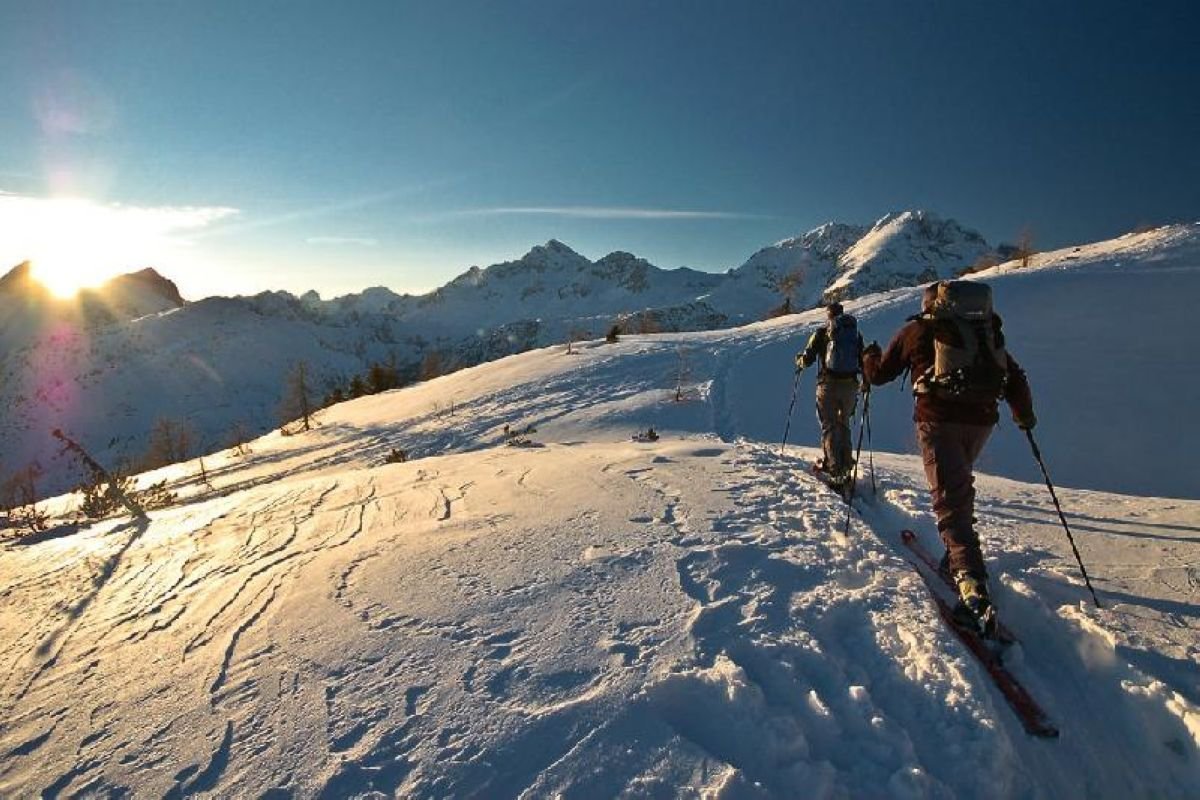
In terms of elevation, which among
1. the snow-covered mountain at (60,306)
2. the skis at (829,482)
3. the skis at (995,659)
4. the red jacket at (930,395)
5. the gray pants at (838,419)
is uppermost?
the snow-covered mountain at (60,306)

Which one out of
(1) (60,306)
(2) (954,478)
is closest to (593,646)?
(2) (954,478)

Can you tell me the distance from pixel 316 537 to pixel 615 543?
2.96 meters

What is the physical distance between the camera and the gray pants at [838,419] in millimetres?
6953

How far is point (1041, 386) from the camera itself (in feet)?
38.4

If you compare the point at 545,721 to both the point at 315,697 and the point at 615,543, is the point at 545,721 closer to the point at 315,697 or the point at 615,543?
the point at 315,697

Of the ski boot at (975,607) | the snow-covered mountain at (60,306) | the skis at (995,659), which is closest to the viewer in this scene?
the skis at (995,659)

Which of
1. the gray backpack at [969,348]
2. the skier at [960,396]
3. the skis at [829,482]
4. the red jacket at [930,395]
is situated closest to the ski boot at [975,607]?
the skier at [960,396]

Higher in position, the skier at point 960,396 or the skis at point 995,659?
the skier at point 960,396

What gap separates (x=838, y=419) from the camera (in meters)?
7.00

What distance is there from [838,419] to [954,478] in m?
3.11

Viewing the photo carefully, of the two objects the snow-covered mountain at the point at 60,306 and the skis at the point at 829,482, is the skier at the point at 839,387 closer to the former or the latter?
the skis at the point at 829,482

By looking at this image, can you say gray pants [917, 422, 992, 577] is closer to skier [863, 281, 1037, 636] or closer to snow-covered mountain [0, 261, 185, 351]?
skier [863, 281, 1037, 636]

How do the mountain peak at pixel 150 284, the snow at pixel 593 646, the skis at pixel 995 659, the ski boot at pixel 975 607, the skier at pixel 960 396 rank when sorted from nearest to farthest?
1. the snow at pixel 593 646
2. the skis at pixel 995 659
3. the ski boot at pixel 975 607
4. the skier at pixel 960 396
5. the mountain peak at pixel 150 284

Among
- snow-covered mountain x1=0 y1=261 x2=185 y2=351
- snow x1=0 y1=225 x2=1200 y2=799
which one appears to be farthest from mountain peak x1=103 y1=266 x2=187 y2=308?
snow x1=0 y1=225 x2=1200 y2=799
